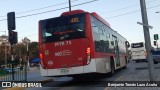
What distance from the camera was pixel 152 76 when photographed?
1337 cm

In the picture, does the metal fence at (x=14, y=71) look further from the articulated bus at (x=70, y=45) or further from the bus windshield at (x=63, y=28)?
the bus windshield at (x=63, y=28)

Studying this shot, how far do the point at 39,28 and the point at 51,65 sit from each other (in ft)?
6.76

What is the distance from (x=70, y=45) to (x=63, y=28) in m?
0.94

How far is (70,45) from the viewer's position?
15.2 meters

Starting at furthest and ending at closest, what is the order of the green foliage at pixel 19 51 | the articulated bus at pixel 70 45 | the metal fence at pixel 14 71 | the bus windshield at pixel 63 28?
the green foliage at pixel 19 51, the metal fence at pixel 14 71, the bus windshield at pixel 63 28, the articulated bus at pixel 70 45

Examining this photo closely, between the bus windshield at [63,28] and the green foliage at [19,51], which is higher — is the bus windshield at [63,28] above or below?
below

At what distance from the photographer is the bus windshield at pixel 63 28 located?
49.7 feet

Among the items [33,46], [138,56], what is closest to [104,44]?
[138,56]

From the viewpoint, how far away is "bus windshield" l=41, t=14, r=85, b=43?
596 inches

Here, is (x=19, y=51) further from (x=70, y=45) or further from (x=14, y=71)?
(x=70, y=45)

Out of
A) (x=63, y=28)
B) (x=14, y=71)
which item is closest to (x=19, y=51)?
(x=14, y=71)

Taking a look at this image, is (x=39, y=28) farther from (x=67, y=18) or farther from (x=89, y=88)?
(x=89, y=88)

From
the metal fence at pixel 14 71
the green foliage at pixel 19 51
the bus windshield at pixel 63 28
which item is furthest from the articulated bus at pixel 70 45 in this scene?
the green foliage at pixel 19 51

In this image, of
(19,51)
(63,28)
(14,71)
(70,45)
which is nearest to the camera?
(70,45)
